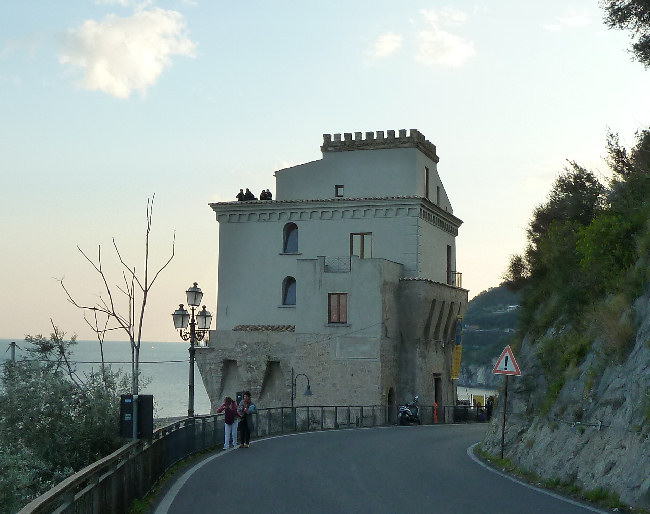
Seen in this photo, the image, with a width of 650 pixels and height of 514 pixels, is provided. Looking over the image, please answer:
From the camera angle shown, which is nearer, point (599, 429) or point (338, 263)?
point (599, 429)

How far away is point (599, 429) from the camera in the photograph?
1451 cm

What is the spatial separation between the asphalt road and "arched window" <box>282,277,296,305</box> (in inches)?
1262

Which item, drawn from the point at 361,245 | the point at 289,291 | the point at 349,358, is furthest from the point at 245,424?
the point at 289,291

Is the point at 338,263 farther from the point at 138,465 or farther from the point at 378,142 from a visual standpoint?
the point at 138,465

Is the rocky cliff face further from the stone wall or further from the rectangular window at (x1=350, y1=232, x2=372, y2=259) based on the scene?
the rectangular window at (x1=350, y1=232, x2=372, y2=259)

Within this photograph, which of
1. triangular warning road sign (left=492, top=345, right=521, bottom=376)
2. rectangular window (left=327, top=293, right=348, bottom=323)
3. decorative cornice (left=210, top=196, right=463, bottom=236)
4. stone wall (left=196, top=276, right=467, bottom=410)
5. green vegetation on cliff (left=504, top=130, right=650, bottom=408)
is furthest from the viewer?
decorative cornice (left=210, top=196, right=463, bottom=236)

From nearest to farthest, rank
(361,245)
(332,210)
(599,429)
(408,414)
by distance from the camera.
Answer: (599,429) < (408,414) < (361,245) < (332,210)

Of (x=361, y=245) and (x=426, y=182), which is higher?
(x=426, y=182)

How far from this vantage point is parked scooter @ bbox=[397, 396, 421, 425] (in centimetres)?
4428

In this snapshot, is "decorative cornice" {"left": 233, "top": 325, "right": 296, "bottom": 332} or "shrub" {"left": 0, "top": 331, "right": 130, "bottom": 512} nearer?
"shrub" {"left": 0, "top": 331, "right": 130, "bottom": 512}

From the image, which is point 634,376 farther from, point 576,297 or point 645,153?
point 645,153

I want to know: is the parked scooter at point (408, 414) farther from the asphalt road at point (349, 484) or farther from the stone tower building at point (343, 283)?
the asphalt road at point (349, 484)

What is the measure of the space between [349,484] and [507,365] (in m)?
5.78

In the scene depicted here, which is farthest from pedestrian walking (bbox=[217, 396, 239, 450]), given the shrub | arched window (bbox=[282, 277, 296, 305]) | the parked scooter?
arched window (bbox=[282, 277, 296, 305])
